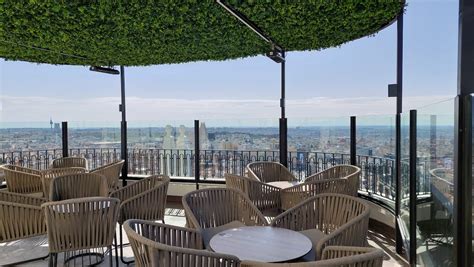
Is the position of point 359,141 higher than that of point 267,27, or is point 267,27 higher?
point 267,27

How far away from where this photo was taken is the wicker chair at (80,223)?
9.26 ft

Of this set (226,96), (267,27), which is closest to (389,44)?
(267,27)

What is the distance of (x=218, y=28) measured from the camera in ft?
14.3

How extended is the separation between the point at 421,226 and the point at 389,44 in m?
2.99

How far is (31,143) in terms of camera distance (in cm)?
689

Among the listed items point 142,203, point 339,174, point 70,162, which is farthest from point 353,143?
point 70,162

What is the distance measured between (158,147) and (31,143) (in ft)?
8.76

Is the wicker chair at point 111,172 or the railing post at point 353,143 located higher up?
the railing post at point 353,143

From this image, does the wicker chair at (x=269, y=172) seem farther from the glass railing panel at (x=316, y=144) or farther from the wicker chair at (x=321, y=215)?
the wicker chair at (x=321, y=215)

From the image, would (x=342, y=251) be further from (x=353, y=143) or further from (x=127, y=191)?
(x=353, y=143)

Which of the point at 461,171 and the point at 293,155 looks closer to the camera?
the point at 461,171

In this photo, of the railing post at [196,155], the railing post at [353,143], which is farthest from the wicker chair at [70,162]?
the railing post at [353,143]

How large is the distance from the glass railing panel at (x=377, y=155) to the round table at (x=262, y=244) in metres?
2.57

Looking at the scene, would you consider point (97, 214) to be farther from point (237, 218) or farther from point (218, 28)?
point (218, 28)
